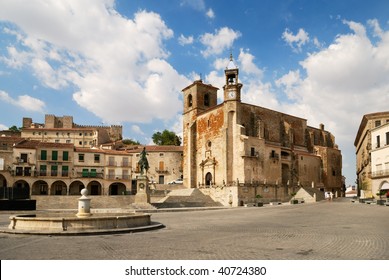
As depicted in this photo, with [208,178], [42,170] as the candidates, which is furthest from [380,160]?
[42,170]

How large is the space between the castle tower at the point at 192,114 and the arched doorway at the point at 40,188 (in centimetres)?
1834

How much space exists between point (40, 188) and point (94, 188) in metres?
6.94

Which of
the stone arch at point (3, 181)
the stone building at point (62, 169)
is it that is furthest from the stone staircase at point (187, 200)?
the stone arch at point (3, 181)

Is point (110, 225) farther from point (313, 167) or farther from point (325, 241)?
point (313, 167)

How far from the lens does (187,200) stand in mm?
41562

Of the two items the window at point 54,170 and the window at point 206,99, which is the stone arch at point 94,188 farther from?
the window at point 206,99

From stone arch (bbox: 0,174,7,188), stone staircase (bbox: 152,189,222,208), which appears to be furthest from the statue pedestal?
stone arch (bbox: 0,174,7,188)

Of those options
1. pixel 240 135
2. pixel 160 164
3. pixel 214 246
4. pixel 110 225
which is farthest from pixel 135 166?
pixel 214 246

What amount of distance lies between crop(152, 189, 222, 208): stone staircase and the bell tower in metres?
12.5

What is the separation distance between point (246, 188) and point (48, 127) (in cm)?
6122

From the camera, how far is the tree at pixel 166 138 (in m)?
80.0

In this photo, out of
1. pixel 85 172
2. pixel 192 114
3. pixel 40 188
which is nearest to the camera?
pixel 40 188

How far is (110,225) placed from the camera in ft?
46.4

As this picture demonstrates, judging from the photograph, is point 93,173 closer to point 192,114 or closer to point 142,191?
Result: point 192,114
